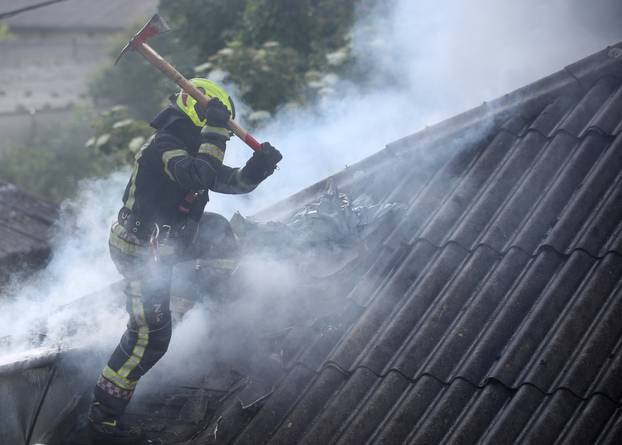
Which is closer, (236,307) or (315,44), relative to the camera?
(236,307)

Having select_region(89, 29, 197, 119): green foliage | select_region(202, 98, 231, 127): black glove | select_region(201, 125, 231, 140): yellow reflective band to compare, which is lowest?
select_region(201, 125, 231, 140): yellow reflective band

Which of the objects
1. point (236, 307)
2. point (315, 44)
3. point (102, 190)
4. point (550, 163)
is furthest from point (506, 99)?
point (315, 44)

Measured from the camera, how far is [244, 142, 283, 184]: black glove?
501 cm

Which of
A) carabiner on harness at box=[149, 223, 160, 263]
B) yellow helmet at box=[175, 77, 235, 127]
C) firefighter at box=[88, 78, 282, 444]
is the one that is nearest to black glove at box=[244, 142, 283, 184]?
firefighter at box=[88, 78, 282, 444]

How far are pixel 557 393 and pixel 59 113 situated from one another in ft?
76.4

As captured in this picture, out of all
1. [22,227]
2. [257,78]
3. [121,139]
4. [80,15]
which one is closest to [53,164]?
[121,139]

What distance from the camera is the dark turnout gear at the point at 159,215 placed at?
4.84m

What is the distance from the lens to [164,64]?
5.03 meters

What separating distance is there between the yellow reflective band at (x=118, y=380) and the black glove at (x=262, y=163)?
57.2 inches

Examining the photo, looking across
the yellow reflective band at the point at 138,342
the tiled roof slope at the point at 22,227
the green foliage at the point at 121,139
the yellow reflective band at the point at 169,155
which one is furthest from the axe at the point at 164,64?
the green foliage at the point at 121,139

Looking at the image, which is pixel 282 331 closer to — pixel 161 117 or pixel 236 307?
pixel 236 307

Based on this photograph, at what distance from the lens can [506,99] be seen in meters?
5.87

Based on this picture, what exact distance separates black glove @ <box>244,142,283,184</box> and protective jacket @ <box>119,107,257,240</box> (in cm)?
4

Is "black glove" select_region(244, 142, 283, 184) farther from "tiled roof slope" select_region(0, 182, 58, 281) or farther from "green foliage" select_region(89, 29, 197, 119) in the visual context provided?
"green foliage" select_region(89, 29, 197, 119)
